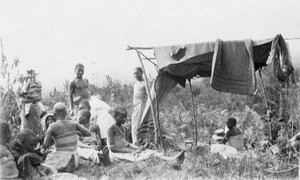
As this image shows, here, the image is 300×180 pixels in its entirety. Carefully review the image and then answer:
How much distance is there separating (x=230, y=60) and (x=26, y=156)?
3.56m

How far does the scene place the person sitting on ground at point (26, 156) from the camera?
15.2ft

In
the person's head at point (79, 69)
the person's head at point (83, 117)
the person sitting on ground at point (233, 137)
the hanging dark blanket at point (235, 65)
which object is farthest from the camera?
the person's head at point (79, 69)

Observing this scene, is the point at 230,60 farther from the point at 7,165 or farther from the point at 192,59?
the point at 7,165

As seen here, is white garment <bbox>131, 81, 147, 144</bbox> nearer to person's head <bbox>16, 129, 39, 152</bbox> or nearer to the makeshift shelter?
the makeshift shelter

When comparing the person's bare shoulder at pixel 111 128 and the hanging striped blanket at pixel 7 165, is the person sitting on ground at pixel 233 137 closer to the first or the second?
the person's bare shoulder at pixel 111 128

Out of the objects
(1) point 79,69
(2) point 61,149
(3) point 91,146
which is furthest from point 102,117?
(2) point 61,149

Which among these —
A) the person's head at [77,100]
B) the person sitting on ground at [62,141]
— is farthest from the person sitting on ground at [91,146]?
the person's head at [77,100]

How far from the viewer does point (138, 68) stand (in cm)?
817

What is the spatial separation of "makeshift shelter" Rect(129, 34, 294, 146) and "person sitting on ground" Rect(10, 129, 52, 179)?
113 inches

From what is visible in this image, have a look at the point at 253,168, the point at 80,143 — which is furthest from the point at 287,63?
the point at 80,143

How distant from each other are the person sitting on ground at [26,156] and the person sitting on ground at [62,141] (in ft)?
2.00

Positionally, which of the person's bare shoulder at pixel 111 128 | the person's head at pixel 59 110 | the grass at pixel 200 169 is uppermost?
the person's head at pixel 59 110

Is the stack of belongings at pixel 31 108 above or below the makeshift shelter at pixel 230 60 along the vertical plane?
below

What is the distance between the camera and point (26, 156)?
4645 millimetres
